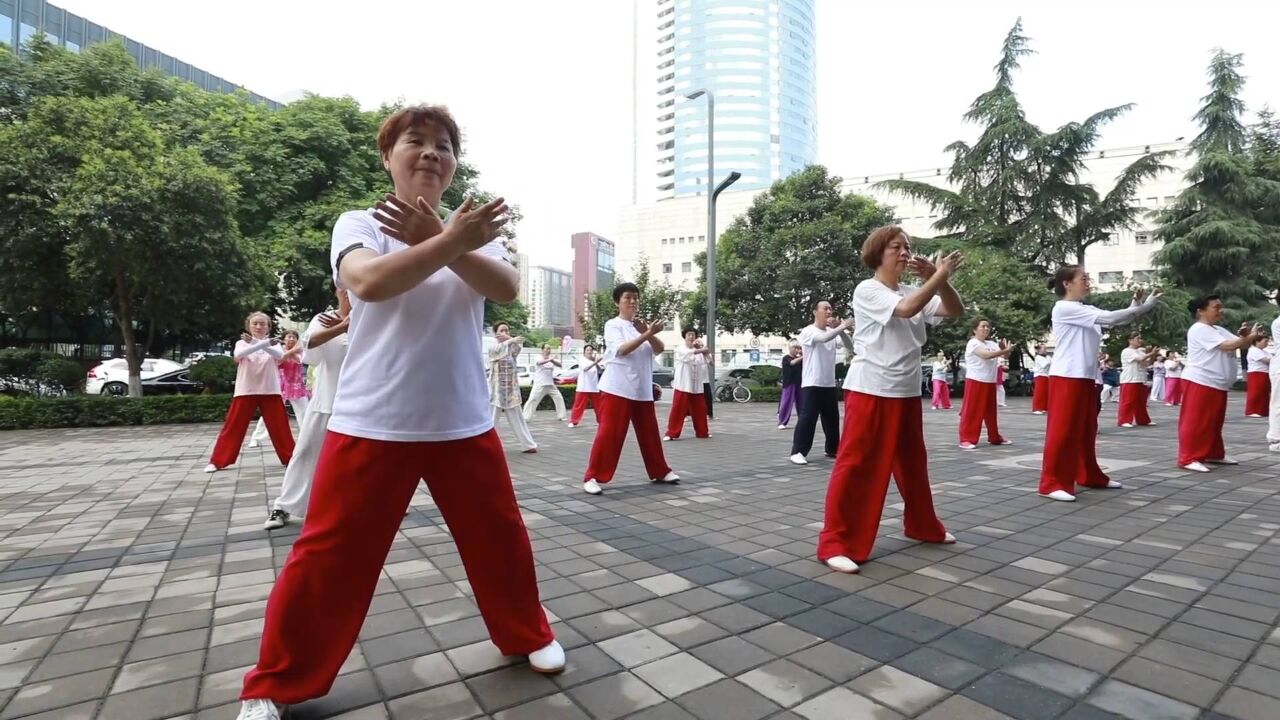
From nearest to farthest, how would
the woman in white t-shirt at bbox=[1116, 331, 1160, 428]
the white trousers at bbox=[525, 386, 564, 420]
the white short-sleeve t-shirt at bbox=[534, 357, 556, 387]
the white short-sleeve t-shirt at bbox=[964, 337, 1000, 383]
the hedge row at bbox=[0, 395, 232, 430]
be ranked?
1. the white short-sleeve t-shirt at bbox=[964, 337, 1000, 383]
2. the woman in white t-shirt at bbox=[1116, 331, 1160, 428]
3. the white trousers at bbox=[525, 386, 564, 420]
4. the hedge row at bbox=[0, 395, 232, 430]
5. the white short-sleeve t-shirt at bbox=[534, 357, 556, 387]

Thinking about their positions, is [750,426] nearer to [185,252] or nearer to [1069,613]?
[1069,613]

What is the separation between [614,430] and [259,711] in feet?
13.5

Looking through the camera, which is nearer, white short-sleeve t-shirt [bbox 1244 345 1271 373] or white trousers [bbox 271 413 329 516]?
white trousers [bbox 271 413 329 516]

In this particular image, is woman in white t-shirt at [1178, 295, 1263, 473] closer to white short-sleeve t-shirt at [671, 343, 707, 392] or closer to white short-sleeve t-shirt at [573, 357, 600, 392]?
white short-sleeve t-shirt at [671, 343, 707, 392]

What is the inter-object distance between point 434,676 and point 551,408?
16.5 metres

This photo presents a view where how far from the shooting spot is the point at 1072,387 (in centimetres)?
551

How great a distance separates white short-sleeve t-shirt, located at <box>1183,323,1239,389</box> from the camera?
22.3 feet

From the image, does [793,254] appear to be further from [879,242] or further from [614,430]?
[879,242]

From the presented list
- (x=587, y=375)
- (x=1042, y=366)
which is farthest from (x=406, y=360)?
(x=1042, y=366)

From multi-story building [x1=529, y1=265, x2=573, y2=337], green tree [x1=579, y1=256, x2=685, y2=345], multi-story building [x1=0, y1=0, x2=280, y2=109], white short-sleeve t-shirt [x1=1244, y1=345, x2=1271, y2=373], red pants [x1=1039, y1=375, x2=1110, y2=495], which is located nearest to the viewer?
red pants [x1=1039, y1=375, x2=1110, y2=495]

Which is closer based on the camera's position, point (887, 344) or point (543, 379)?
point (887, 344)

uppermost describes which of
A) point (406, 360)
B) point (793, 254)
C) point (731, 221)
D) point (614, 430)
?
point (731, 221)

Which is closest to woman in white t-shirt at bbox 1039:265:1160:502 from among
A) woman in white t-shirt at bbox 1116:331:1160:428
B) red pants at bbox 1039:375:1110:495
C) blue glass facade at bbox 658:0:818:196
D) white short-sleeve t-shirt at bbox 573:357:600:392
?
red pants at bbox 1039:375:1110:495

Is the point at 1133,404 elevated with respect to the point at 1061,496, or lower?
elevated
